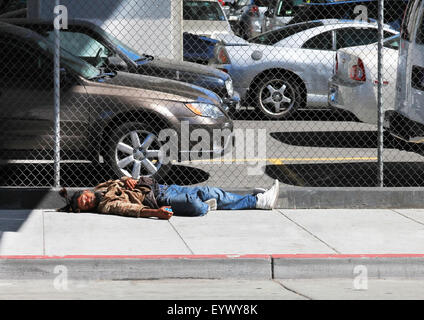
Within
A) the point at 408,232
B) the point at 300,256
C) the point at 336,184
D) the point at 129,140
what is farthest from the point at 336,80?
the point at 300,256

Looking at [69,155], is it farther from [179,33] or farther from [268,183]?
[179,33]

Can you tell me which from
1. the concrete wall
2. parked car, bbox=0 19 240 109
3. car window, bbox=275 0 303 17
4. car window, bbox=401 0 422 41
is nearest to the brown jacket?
parked car, bbox=0 19 240 109

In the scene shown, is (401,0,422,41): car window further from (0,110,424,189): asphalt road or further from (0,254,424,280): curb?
(0,254,424,280): curb

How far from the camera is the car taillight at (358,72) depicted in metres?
13.1

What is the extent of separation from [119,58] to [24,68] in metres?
2.05

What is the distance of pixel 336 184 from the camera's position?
37.2ft

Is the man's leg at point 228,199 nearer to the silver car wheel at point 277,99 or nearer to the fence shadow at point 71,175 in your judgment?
the fence shadow at point 71,175

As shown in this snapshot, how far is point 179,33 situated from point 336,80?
514 centimetres

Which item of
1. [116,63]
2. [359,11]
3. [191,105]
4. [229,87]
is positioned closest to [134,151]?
[191,105]

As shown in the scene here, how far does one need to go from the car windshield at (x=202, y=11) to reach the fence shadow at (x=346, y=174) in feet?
44.0

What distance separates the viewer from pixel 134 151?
10.6 metres

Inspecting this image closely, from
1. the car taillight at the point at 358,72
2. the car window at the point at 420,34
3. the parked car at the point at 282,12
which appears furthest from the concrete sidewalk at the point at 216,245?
the parked car at the point at 282,12

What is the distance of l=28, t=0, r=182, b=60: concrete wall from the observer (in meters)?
17.3

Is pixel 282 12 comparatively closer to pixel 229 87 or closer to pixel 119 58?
pixel 229 87
